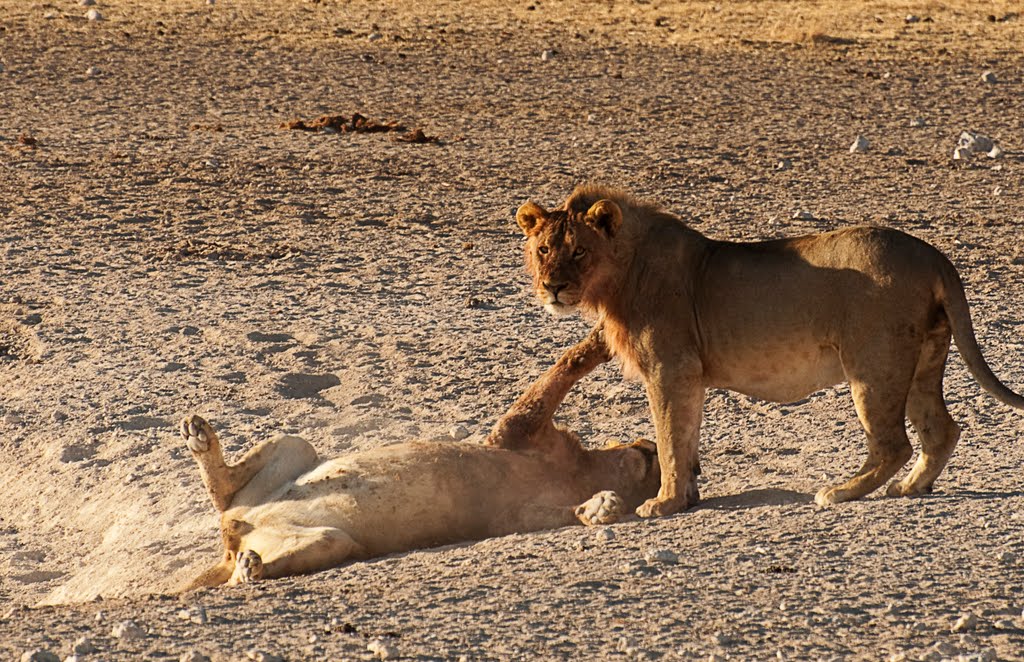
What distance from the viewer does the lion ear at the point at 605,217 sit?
6324 millimetres

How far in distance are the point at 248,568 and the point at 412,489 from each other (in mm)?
789

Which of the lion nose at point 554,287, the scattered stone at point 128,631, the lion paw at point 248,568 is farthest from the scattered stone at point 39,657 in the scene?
the lion nose at point 554,287

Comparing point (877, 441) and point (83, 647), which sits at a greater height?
point (877, 441)

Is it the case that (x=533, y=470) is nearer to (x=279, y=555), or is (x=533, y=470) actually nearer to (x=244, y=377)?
(x=279, y=555)

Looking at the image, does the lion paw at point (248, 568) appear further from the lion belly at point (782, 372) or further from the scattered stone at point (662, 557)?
the lion belly at point (782, 372)

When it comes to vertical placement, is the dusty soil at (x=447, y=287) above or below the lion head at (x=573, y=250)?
below

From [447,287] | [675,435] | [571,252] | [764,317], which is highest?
[571,252]

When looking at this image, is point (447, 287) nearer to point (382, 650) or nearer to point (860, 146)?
point (860, 146)

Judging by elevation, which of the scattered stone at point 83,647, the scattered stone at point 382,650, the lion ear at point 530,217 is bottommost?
the scattered stone at point 83,647

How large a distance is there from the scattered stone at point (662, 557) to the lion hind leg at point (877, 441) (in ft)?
2.88

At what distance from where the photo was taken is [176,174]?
12.6 meters

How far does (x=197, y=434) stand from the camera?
670 cm

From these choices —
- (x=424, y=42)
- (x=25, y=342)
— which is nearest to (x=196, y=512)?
(x=25, y=342)

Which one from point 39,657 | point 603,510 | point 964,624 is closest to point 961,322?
point 603,510
